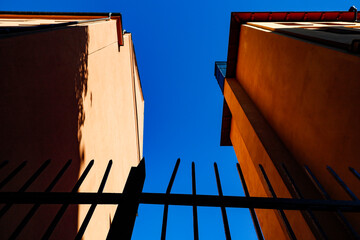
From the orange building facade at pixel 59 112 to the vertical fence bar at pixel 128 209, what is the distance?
2.56 meters

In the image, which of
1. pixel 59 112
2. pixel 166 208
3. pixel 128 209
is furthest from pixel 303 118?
pixel 59 112

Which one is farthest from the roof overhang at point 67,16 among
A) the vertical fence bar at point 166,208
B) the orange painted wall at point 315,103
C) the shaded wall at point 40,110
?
the vertical fence bar at point 166,208

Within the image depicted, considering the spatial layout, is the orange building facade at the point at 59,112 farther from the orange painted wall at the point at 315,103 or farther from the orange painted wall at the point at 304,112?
the orange painted wall at the point at 315,103

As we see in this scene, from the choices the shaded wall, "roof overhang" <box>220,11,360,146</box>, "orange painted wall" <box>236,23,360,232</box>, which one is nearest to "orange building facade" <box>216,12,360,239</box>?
"orange painted wall" <box>236,23,360,232</box>

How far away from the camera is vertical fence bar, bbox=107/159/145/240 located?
1.69 metres

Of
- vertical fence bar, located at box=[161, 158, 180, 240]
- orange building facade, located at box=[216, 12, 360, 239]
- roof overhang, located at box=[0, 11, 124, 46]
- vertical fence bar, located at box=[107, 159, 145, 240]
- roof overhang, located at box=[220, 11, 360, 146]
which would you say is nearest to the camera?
vertical fence bar, located at box=[107, 159, 145, 240]

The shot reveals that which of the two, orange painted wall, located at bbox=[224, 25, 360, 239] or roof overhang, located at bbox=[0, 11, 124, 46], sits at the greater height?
roof overhang, located at bbox=[0, 11, 124, 46]

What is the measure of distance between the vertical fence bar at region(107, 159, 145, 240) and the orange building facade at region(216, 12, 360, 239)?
1717 millimetres

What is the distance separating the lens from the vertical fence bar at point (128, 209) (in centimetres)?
169

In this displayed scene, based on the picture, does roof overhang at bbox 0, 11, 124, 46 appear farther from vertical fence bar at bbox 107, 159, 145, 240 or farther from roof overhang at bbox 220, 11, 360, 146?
vertical fence bar at bbox 107, 159, 145, 240

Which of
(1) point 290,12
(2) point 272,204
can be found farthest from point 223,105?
(2) point 272,204

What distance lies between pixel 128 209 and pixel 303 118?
5773mm

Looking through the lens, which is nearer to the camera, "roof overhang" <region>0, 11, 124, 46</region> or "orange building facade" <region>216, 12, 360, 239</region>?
"orange building facade" <region>216, 12, 360, 239</region>

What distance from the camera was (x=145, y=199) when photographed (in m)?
2.04
